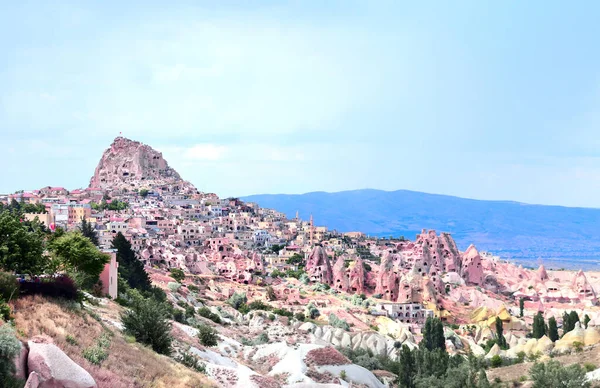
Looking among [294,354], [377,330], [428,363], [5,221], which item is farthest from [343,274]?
[5,221]

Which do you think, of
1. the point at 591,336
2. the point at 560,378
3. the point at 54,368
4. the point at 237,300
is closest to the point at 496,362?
the point at 591,336

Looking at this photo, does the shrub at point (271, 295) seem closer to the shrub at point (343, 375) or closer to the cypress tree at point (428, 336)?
the cypress tree at point (428, 336)

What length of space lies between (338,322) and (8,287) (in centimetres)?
3968

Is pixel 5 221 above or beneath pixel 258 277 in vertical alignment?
above

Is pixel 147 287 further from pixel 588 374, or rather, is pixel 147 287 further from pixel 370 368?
pixel 588 374

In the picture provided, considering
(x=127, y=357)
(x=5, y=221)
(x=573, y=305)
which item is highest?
(x=5, y=221)

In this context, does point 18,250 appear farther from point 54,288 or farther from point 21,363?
point 21,363

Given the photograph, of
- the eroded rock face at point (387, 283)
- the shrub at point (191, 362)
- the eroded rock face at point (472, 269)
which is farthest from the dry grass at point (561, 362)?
the eroded rock face at point (472, 269)

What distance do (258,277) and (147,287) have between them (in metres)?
30.7

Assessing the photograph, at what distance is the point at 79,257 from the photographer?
3344 centimetres

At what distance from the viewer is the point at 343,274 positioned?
8300 centimetres

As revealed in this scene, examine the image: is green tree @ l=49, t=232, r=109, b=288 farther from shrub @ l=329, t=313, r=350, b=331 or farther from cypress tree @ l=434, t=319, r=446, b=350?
cypress tree @ l=434, t=319, r=446, b=350

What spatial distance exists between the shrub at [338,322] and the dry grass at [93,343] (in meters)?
33.1

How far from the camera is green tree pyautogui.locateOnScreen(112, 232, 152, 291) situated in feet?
167
